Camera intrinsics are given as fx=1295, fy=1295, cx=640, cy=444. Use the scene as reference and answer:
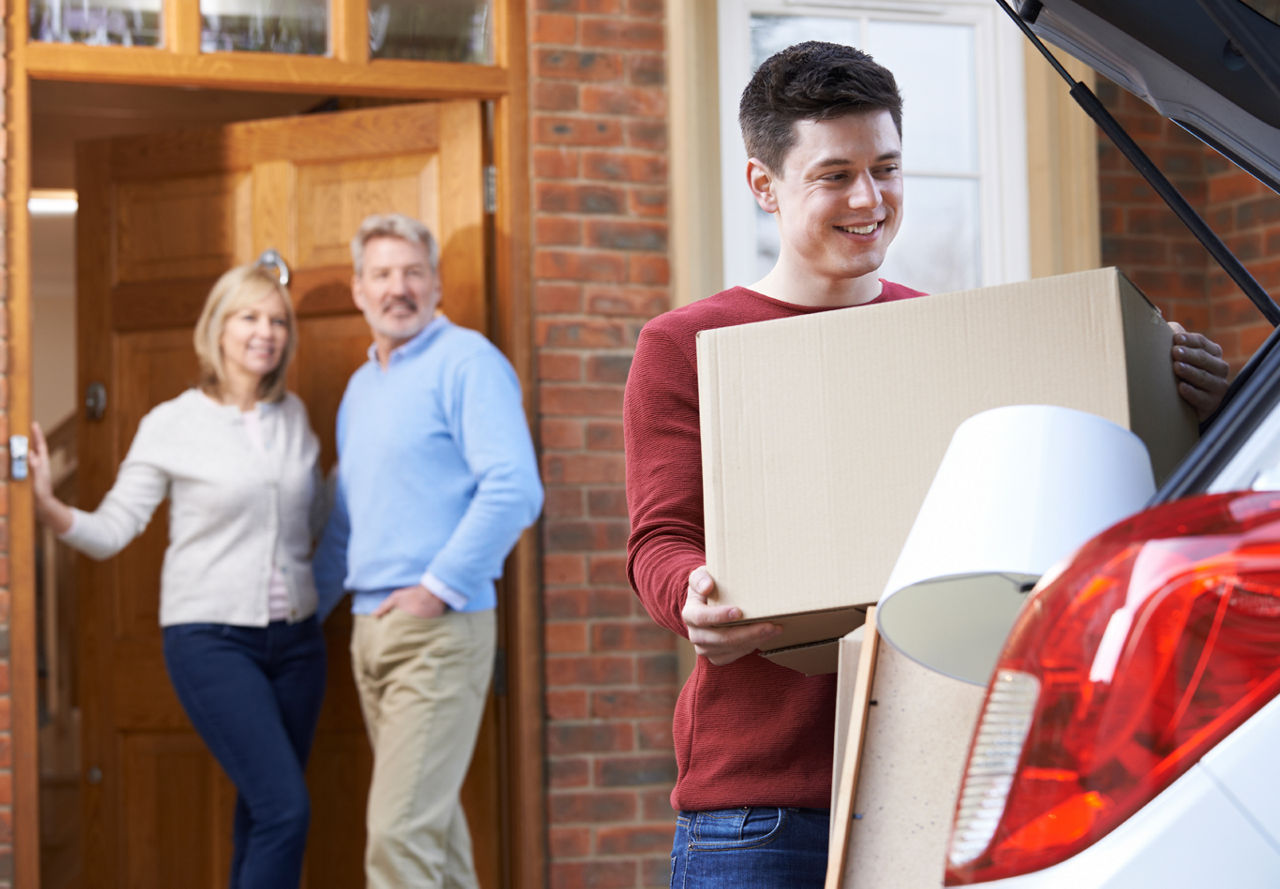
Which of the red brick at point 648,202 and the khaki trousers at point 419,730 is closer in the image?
the khaki trousers at point 419,730

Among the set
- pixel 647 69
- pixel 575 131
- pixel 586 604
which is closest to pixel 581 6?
pixel 647 69

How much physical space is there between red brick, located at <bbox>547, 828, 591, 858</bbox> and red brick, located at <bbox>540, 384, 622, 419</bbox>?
0.98 meters

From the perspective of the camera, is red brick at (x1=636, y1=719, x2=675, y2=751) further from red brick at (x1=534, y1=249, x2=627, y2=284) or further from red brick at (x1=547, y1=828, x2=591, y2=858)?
red brick at (x1=534, y1=249, x2=627, y2=284)

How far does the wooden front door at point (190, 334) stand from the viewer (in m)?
3.88

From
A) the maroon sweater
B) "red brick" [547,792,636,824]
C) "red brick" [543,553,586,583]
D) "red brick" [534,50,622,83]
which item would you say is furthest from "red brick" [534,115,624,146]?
the maroon sweater

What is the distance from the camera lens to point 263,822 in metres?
3.33

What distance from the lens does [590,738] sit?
12.0ft

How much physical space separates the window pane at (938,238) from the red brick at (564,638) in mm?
1411

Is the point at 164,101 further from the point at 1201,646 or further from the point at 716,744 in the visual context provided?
the point at 1201,646

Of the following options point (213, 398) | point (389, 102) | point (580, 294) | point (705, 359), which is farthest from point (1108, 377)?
point (389, 102)

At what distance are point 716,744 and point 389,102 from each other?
3.89 meters

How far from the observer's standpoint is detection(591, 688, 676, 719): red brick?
368 cm

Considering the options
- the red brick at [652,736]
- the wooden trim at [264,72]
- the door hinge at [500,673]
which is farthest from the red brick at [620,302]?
the red brick at [652,736]

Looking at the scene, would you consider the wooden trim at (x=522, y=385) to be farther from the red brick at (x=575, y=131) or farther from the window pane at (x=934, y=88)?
the window pane at (x=934, y=88)
